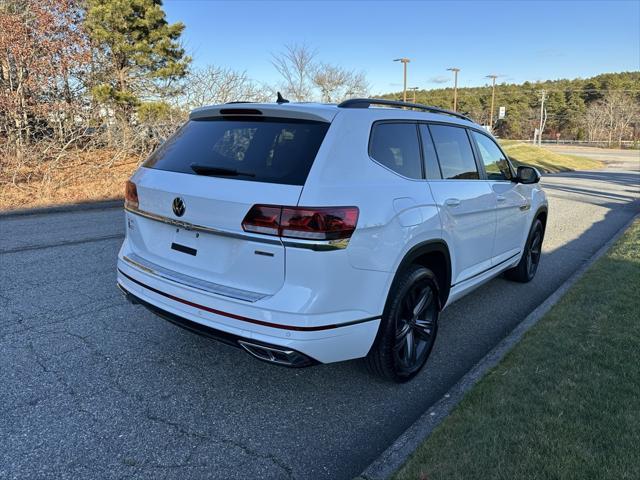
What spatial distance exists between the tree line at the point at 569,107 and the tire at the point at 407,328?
76.6 meters

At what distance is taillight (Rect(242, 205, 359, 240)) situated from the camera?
8.16ft

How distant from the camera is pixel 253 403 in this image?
3.09 meters

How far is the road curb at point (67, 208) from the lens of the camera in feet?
30.7

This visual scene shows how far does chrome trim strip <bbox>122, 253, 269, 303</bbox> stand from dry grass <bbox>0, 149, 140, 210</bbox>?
8421 millimetres

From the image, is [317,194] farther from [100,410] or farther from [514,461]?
[100,410]

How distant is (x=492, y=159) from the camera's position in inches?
190

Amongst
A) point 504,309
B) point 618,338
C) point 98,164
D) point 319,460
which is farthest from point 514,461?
point 98,164

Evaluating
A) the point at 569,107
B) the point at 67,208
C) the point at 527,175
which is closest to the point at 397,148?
the point at 527,175

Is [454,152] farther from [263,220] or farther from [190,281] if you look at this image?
[190,281]

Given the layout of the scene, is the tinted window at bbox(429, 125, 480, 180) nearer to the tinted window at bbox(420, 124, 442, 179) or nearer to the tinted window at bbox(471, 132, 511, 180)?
the tinted window at bbox(420, 124, 442, 179)

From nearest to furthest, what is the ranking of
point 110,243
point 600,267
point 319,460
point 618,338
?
point 319,460
point 618,338
point 600,267
point 110,243

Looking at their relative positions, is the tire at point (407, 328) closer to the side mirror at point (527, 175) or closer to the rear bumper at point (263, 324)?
the rear bumper at point (263, 324)

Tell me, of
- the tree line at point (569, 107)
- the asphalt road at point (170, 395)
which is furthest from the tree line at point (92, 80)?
the tree line at point (569, 107)

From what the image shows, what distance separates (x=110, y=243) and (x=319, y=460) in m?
5.56
